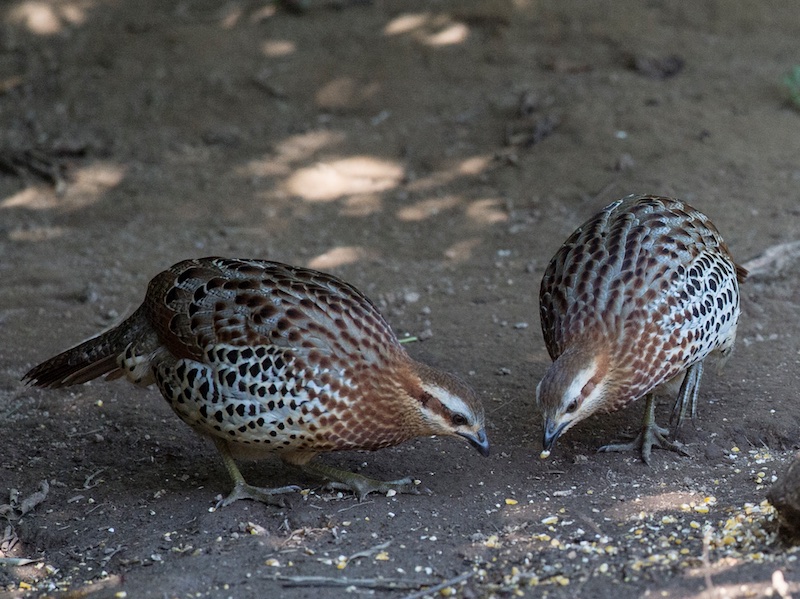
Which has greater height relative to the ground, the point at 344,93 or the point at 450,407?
the point at 450,407

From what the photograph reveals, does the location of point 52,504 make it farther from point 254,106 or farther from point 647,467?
point 254,106

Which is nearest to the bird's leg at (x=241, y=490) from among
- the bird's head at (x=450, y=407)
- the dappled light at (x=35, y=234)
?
the bird's head at (x=450, y=407)

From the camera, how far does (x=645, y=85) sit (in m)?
10.0

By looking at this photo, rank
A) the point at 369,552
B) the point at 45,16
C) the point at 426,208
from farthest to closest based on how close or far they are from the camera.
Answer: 1. the point at 45,16
2. the point at 426,208
3. the point at 369,552

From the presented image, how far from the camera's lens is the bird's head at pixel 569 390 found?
5.02 metres

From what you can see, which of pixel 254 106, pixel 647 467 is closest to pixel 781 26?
pixel 254 106

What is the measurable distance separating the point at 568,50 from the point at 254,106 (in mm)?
3134

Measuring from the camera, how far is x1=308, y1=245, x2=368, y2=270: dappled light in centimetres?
820

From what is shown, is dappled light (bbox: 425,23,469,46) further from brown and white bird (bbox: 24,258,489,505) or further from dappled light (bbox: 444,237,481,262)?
brown and white bird (bbox: 24,258,489,505)

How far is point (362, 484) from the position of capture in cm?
532

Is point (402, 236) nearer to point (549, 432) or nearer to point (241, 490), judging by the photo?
point (241, 490)

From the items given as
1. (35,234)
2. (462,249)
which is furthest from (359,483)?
(35,234)

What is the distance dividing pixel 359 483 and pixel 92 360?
5.25 feet

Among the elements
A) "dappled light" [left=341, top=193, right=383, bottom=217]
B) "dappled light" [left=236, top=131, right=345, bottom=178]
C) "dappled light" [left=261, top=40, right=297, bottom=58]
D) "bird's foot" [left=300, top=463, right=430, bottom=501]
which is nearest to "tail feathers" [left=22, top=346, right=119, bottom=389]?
"bird's foot" [left=300, top=463, right=430, bottom=501]
